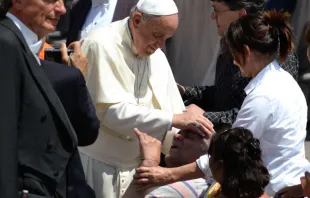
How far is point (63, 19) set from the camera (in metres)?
9.57

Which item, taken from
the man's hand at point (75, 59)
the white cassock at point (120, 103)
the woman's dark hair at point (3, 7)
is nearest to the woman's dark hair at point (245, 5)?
the white cassock at point (120, 103)

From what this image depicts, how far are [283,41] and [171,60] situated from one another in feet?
9.56

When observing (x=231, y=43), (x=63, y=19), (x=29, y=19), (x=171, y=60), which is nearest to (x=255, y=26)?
(x=231, y=43)

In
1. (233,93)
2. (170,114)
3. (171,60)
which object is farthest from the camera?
(171,60)

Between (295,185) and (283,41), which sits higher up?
(283,41)

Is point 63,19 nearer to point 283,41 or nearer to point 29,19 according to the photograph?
point 283,41

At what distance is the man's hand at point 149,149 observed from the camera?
3.99 metres

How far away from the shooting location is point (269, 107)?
12.5 feet

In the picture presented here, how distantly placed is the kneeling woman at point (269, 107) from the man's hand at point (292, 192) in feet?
0.29

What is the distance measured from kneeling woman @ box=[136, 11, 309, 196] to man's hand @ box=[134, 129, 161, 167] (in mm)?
69

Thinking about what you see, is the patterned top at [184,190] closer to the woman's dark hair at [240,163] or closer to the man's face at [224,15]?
the woman's dark hair at [240,163]

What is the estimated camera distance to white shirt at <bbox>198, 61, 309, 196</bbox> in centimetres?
379

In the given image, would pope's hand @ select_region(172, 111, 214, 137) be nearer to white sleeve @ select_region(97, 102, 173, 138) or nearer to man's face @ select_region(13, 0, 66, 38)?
white sleeve @ select_region(97, 102, 173, 138)

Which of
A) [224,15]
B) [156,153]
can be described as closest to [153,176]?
[156,153]
